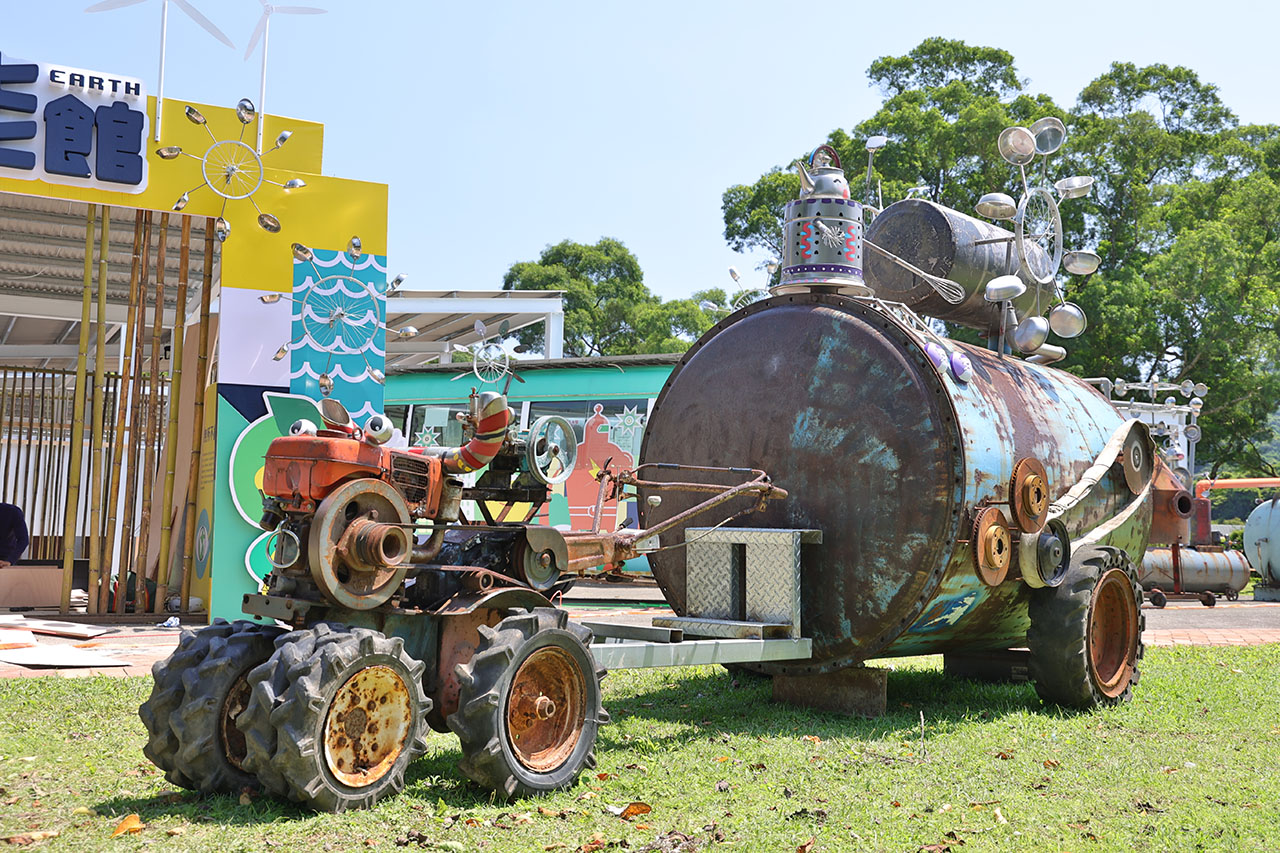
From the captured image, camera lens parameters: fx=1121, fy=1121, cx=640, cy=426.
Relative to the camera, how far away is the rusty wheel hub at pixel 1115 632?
7.82 m

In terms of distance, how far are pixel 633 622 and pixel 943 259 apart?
3.83 meters

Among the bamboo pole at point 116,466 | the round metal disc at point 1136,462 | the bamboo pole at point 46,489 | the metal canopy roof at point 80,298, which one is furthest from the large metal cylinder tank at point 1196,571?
the bamboo pole at point 46,489

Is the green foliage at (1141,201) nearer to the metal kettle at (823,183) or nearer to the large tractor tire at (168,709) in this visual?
the metal kettle at (823,183)

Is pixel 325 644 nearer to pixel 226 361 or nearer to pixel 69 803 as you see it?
pixel 69 803

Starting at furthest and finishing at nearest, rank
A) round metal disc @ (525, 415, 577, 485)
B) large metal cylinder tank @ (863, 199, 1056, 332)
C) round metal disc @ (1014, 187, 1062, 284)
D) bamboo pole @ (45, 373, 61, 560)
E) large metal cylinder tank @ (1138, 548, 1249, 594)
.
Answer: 1. large metal cylinder tank @ (1138, 548, 1249, 594)
2. bamboo pole @ (45, 373, 61, 560)
3. large metal cylinder tank @ (863, 199, 1056, 332)
4. round metal disc @ (1014, 187, 1062, 284)
5. round metal disc @ (525, 415, 577, 485)

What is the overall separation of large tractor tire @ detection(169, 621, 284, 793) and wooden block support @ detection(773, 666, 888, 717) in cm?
374

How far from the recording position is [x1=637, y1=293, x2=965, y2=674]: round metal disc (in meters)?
6.78

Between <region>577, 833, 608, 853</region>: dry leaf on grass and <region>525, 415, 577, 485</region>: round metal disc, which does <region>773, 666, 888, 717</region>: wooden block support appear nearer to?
<region>525, 415, 577, 485</region>: round metal disc

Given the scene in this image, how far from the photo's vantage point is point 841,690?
7363mm

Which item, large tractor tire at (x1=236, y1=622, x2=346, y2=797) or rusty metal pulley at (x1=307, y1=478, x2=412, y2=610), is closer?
large tractor tire at (x1=236, y1=622, x2=346, y2=797)

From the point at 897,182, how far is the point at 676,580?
80.3ft

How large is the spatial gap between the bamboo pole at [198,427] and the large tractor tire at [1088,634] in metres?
9.09

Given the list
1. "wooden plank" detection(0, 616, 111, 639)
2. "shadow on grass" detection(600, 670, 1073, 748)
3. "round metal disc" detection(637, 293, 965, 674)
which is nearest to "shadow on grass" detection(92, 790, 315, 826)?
"shadow on grass" detection(600, 670, 1073, 748)

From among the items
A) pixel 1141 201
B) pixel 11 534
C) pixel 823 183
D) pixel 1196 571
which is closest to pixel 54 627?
pixel 11 534
